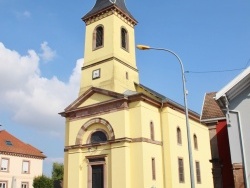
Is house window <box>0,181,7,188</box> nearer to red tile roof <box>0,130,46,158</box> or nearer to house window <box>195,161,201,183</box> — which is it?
red tile roof <box>0,130,46,158</box>

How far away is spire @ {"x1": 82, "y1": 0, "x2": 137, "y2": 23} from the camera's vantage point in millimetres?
32906

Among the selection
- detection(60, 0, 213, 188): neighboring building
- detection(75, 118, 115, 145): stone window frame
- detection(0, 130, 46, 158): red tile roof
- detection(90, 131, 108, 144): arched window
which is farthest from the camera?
detection(0, 130, 46, 158): red tile roof

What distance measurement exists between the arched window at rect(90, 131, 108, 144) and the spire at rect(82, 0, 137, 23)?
1266 cm

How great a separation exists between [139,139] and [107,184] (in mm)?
4558

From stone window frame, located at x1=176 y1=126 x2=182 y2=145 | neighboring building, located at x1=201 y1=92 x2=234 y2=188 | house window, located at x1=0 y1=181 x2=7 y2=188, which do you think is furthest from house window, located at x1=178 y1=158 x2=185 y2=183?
house window, located at x1=0 y1=181 x2=7 y2=188

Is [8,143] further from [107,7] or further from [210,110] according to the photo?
[210,110]

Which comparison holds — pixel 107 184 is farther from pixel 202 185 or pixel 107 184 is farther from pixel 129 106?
pixel 202 185

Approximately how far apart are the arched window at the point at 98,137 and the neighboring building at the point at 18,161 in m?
19.3

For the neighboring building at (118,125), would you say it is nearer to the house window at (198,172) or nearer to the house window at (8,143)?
the house window at (198,172)

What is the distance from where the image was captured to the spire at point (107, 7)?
1296 inches

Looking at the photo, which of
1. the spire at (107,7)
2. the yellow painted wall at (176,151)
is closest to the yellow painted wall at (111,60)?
the spire at (107,7)

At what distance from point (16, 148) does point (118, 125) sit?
81.8 ft

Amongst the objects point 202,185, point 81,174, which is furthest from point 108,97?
point 202,185

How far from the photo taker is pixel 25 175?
Answer: 4688 cm
